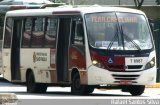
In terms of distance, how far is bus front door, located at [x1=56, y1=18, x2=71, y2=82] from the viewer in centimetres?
2562

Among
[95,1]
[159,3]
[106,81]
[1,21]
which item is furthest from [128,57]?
[95,1]

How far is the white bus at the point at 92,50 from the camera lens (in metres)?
24.2

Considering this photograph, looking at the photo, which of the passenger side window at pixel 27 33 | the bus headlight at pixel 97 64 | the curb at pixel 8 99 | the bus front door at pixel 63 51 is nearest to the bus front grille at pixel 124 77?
the bus headlight at pixel 97 64

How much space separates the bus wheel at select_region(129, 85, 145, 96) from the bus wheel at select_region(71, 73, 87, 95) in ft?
5.57

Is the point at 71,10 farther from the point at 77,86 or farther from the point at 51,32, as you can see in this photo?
the point at 77,86

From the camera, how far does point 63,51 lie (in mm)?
25781

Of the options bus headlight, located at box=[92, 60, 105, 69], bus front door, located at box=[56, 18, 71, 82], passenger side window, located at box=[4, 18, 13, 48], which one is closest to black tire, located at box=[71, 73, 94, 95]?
bus front door, located at box=[56, 18, 71, 82]

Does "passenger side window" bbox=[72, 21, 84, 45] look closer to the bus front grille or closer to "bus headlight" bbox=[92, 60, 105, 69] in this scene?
"bus headlight" bbox=[92, 60, 105, 69]

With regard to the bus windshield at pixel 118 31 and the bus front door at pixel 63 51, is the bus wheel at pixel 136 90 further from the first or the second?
the bus front door at pixel 63 51

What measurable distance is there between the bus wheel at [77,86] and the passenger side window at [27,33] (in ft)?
11.0

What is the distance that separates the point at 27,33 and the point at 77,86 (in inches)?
152

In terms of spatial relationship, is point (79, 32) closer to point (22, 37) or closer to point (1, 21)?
point (22, 37)

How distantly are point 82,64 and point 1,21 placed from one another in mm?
12946

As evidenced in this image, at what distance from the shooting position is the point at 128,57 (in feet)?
79.8
